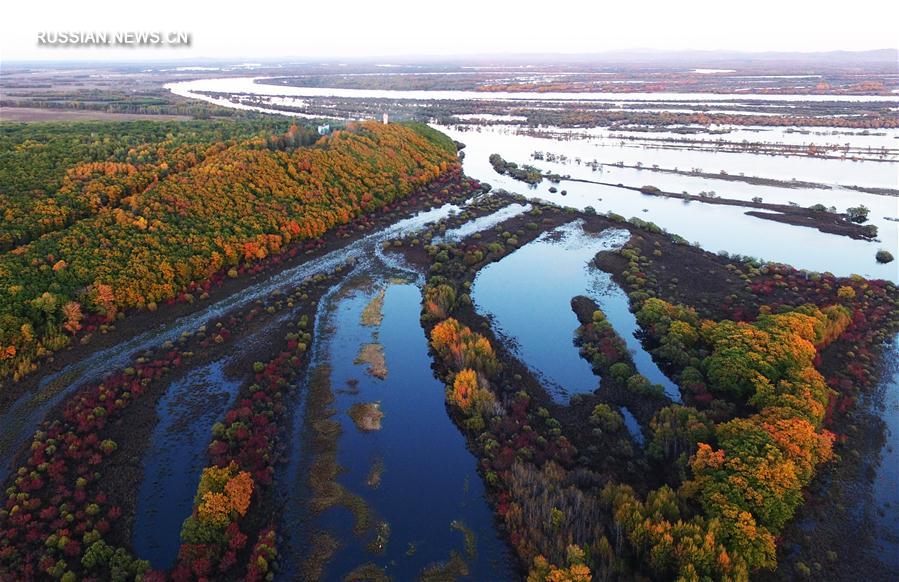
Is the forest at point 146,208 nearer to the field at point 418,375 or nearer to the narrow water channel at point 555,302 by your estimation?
the field at point 418,375

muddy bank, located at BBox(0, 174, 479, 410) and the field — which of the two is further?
muddy bank, located at BBox(0, 174, 479, 410)

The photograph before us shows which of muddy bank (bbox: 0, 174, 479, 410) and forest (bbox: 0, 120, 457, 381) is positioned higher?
forest (bbox: 0, 120, 457, 381)

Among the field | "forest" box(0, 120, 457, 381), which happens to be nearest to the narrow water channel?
the field

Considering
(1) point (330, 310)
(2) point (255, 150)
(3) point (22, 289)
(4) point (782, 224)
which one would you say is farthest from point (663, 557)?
(2) point (255, 150)

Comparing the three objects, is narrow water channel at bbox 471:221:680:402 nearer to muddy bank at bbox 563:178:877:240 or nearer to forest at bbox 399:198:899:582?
forest at bbox 399:198:899:582

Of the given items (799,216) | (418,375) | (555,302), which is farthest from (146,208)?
(799,216)

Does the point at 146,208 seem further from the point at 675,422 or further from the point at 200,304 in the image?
the point at 675,422

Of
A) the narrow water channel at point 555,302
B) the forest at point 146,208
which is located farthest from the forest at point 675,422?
the forest at point 146,208

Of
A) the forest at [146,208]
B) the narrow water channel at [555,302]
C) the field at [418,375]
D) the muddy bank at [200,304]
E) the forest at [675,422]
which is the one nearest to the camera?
the forest at [675,422]

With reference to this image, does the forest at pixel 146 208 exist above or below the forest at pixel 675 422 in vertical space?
above

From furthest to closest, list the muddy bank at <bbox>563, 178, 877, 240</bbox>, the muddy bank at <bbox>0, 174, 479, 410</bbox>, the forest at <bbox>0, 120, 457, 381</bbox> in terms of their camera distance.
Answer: the muddy bank at <bbox>563, 178, 877, 240</bbox>
the forest at <bbox>0, 120, 457, 381</bbox>
the muddy bank at <bbox>0, 174, 479, 410</bbox>
